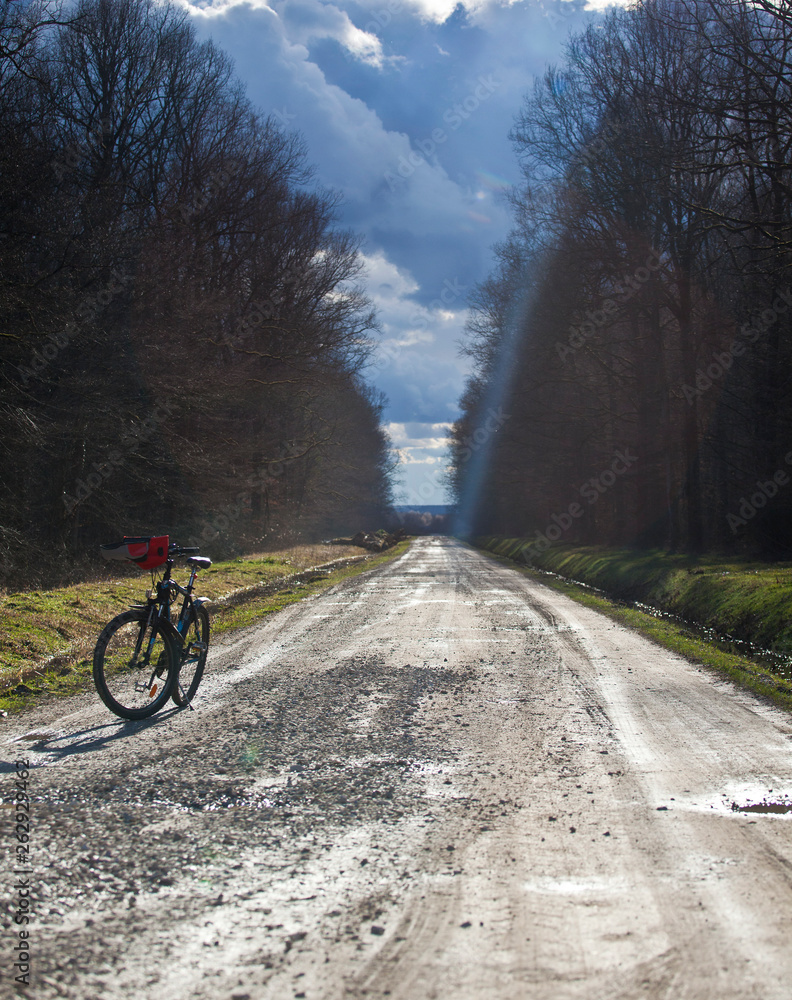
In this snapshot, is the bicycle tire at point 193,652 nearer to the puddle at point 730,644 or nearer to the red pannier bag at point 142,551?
the red pannier bag at point 142,551

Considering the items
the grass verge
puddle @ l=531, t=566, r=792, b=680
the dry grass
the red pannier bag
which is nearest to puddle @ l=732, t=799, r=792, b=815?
the grass verge

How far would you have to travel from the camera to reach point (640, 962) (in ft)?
8.20

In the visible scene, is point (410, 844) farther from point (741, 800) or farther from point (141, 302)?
point (141, 302)

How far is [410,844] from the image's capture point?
135 inches

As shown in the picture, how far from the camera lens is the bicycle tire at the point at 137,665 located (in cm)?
567

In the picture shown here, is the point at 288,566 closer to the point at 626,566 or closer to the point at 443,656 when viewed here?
the point at 626,566

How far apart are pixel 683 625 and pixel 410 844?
9.10 m

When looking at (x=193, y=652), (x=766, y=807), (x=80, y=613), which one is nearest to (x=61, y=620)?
(x=80, y=613)

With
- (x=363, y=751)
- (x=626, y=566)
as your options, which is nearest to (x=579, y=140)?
(x=626, y=566)

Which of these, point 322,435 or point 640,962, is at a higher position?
point 322,435

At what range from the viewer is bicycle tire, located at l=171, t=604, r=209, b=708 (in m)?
6.14

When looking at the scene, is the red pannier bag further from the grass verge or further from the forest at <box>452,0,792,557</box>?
the forest at <box>452,0,792,557</box>

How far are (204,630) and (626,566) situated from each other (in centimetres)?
1338

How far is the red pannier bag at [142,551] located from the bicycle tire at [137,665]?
0.41 m
